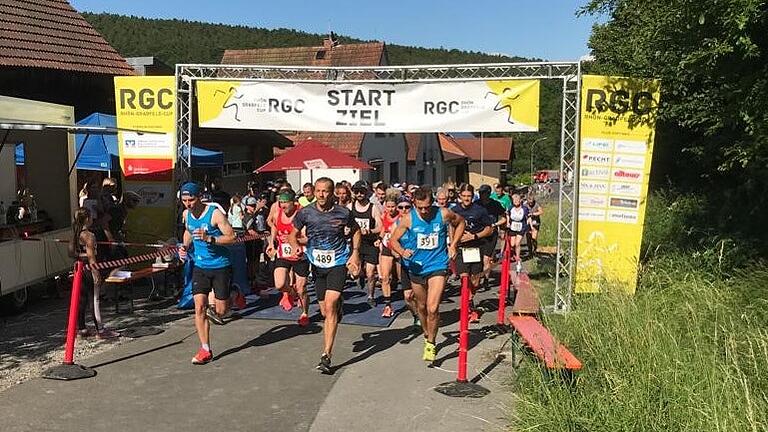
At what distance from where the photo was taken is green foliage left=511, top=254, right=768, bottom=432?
450 centimetres

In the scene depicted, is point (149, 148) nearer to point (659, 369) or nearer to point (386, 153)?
point (659, 369)

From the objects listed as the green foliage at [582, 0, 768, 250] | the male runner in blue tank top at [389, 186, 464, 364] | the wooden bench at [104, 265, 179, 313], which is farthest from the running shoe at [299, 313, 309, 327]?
the green foliage at [582, 0, 768, 250]

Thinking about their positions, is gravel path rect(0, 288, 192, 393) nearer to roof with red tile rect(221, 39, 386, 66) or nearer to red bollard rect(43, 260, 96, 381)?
red bollard rect(43, 260, 96, 381)

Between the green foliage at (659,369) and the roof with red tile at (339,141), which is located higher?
the roof with red tile at (339,141)

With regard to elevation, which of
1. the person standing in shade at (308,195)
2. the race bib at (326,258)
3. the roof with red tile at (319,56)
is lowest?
the race bib at (326,258)

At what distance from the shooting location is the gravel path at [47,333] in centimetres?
682

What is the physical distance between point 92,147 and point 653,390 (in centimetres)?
1204

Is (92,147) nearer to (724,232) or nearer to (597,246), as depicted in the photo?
(597,246)

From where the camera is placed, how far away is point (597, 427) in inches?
180

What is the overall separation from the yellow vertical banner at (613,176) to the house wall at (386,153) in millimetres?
21990

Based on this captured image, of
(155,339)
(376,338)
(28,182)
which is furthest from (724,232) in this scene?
(28,182)

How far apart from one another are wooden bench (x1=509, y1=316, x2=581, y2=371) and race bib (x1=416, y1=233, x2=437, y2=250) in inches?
44.2

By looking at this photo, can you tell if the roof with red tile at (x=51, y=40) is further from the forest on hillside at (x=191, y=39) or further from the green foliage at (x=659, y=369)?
the forest on hillside at (x=191, y=39)

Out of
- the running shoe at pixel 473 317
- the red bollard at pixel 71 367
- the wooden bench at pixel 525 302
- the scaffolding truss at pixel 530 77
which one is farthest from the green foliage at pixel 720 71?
the red bollard at pixel 71 367
